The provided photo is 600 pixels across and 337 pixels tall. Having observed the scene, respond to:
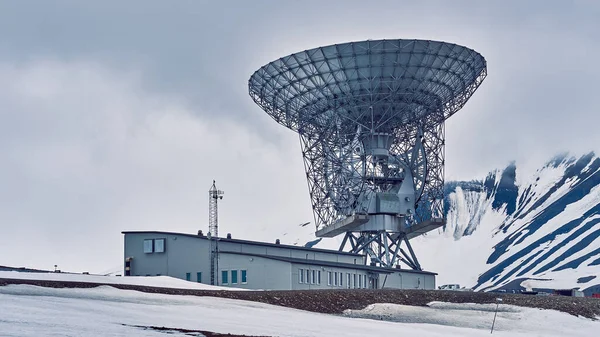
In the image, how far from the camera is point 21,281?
56.6 m

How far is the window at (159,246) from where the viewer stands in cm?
8572

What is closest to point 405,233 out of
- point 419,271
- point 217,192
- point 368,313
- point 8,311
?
point 419,271

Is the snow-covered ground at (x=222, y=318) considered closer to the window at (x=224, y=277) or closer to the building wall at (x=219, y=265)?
the building wall at (x=219, y=265)

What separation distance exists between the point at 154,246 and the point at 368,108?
29.5 metres

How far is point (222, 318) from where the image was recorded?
48.7 m

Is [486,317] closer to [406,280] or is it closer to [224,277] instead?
[224,277]

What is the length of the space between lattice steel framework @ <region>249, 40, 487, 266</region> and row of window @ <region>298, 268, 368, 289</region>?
1221cm

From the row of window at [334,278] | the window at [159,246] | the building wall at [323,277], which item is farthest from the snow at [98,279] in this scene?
the row of window at [334,278]

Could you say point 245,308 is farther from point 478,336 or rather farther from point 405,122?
point 405,122

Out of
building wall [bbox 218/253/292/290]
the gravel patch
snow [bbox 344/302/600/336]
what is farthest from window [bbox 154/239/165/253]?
snow [bbox 344/302/600/336]

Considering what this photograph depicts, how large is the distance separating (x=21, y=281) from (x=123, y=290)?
576cm

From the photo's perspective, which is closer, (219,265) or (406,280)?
(219,265)

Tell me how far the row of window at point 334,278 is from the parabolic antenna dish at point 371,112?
11.9m

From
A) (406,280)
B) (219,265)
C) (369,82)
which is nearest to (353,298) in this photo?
(219,265)
